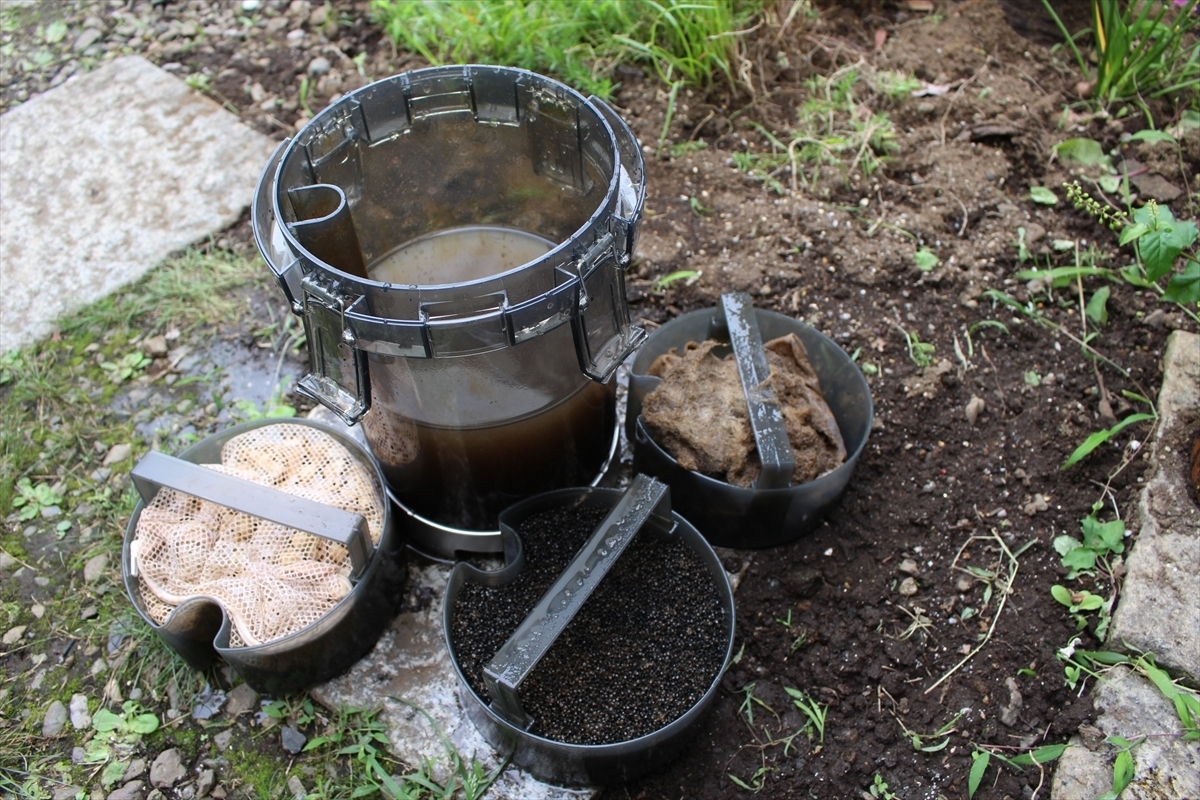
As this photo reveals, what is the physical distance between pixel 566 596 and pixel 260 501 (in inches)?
27.9

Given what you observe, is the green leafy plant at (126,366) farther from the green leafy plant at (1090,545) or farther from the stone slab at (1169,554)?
the stone slab at (1169,554)

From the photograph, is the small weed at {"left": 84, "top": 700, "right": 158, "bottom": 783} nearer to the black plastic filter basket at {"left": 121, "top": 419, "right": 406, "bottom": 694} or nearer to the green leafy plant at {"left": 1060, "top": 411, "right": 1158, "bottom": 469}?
the black plastic filter basket at {"left": 121, "top": 419, "right": 406, "bottom": 694}

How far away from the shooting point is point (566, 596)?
6.27 ft

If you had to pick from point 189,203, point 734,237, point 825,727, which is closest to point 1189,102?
point 734,237

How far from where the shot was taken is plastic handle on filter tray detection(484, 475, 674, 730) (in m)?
1.80

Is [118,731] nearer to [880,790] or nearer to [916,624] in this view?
[880,790]

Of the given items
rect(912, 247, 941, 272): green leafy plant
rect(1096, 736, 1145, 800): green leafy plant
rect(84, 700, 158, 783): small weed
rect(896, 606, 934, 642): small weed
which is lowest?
rect(84, 700, 158, 783): small weed

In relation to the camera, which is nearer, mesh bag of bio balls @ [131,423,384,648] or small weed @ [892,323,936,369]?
mesh bag of bio balls @ [131,423,384,648]

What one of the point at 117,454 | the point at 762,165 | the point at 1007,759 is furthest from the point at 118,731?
the point at 762,165

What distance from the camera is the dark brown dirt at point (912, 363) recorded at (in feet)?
6.98

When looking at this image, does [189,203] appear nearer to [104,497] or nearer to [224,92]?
[224,92]

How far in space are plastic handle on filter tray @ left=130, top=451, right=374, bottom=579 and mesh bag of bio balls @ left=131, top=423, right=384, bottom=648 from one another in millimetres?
74

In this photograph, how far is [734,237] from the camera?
2.98 meters

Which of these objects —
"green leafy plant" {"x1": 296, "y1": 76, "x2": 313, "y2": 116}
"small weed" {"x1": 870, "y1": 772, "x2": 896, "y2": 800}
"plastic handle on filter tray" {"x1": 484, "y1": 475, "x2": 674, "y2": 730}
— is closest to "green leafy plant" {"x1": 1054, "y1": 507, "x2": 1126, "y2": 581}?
"small weed" {"x1": 870, "y1": 772, "x2": 896, "y2": 800}
